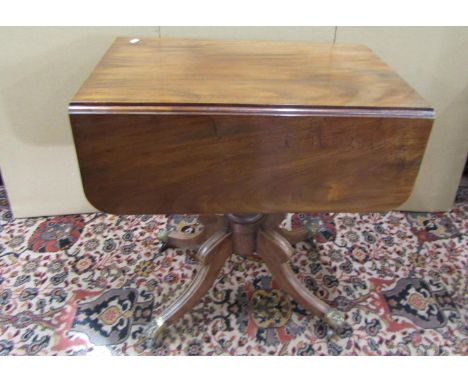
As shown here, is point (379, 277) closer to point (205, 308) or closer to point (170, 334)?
point (205, 308)

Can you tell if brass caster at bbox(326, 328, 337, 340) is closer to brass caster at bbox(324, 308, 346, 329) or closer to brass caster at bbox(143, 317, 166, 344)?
brass caster at bbox(324, 308, 346, 329)

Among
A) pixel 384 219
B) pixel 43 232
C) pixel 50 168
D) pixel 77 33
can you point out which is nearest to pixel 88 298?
pixel 43 232

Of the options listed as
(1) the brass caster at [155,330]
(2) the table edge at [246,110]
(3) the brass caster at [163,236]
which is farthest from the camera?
(3) the brass caster at [163,236]

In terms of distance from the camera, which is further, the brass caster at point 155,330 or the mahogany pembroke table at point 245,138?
the brass caster at point 155,330

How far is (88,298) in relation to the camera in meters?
1.16

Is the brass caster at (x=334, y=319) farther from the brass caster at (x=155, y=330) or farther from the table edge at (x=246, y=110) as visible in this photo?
the table edge at (x=246, y=110)

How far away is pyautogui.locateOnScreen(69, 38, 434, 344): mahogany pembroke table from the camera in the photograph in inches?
27.5

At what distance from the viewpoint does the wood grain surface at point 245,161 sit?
0.70m

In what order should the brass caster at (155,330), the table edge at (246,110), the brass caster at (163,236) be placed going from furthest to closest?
1. the brass caster at (163,236)
2. the brass caster at (155,330)
3. the table edge at (246,110)

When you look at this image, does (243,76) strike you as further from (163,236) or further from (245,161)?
(163,236)

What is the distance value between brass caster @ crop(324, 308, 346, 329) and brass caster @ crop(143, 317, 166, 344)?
477 millimetres

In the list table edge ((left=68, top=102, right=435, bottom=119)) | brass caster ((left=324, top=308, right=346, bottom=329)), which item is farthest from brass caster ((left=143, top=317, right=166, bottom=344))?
table edge ((left=68, top=102, right=435, bottom=119))

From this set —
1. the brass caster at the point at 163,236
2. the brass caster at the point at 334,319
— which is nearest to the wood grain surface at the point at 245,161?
the brass caster at the point at 334,319
